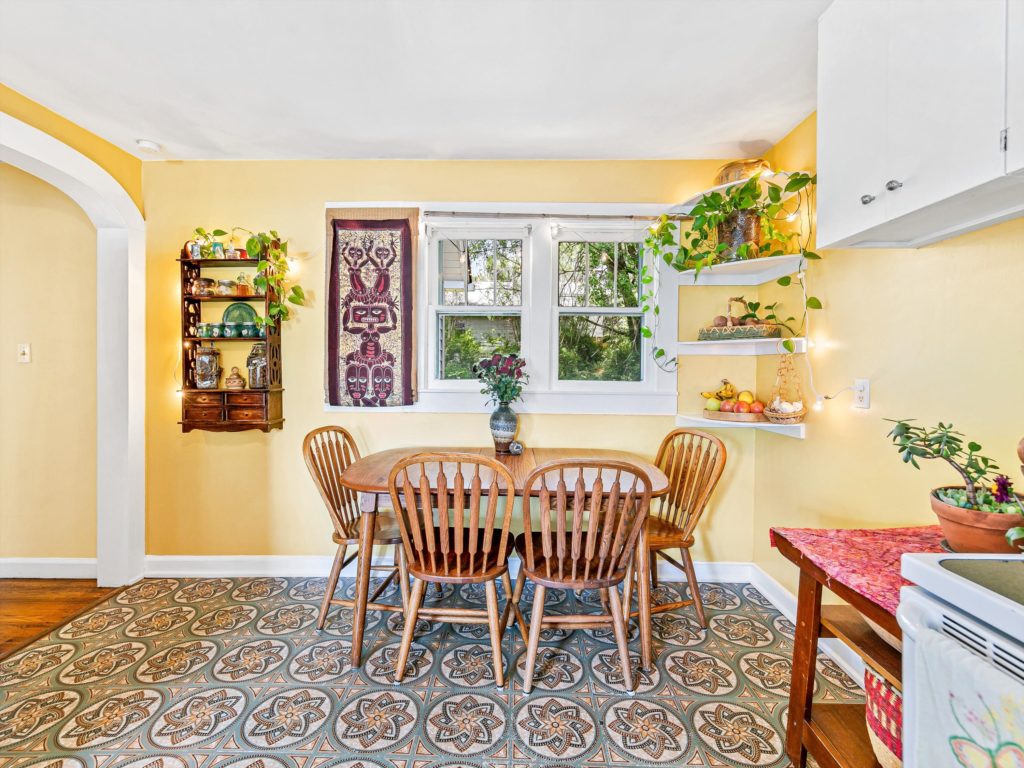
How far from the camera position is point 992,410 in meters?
1.28

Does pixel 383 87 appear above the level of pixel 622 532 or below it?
above

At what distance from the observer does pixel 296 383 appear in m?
2.72

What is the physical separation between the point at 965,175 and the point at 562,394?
190 centimetres

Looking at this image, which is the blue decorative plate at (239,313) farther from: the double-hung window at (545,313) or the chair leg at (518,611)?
the chair leg at (518,611)

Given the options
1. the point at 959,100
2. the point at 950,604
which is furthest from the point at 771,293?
the point at 950,604

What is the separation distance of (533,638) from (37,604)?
274 centimetres

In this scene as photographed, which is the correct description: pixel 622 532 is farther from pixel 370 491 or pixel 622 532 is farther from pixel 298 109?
pixel 298 109

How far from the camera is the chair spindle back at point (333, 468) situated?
85.3 inches

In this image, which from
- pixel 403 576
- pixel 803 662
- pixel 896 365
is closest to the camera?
pixel 803 662

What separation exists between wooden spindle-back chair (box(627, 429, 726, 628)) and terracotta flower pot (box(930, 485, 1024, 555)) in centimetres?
103

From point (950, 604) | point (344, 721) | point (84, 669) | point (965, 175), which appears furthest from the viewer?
point (84, 669)

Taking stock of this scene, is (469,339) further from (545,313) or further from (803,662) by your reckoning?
(803,662)

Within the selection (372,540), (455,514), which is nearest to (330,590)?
(372,540)

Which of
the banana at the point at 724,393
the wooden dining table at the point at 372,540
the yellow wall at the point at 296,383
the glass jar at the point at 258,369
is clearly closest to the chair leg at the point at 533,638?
the wooden dining table at the point at 372,540
